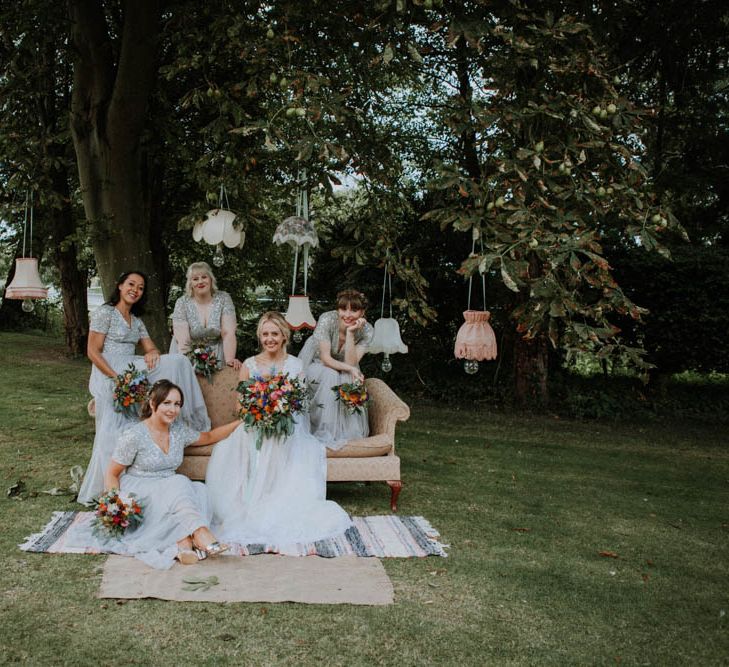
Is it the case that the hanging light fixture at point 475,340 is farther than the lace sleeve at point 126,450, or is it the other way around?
the hanging light fixture at point 475,340

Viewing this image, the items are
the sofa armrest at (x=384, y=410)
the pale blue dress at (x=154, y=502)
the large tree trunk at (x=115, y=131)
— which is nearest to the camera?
the pale blue dress at (x=154, y=502)

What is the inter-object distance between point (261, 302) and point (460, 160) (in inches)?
192

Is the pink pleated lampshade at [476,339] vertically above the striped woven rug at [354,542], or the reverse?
the pink pleated lampshade at [476,339]

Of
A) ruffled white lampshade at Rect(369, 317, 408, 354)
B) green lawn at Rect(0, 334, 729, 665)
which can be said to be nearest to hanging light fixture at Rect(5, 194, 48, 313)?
green lawn at Rect(0, 334, 729, 665)

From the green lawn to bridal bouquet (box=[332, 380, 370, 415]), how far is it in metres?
0.77

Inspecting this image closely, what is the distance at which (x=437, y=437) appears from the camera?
10.1m

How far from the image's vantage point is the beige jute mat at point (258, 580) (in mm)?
4258

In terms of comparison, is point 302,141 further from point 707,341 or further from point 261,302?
point 261,302

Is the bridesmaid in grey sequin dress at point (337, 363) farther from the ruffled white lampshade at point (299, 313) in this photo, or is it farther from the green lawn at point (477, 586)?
the green lawn at point (477, 586)

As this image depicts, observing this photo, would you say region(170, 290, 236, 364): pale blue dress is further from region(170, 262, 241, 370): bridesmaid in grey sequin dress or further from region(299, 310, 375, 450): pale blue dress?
region(299, 310, 375, 450): pale blue dress

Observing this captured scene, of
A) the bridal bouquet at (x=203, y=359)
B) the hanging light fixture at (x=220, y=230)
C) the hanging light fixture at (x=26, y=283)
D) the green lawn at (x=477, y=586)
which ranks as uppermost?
the hanging light fixture at (x=220, y=230)

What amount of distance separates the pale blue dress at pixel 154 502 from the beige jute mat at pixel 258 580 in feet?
0.41

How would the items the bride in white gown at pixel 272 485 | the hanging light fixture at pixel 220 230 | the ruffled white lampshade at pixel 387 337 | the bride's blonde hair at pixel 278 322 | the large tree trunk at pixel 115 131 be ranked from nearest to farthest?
1. the bride in white gown at pixel 272 485
2. the bride's blonde hair at pixel 278 322
3. the hanging light fixture at pixel 220 230
4. the ruffled white lampshade at pixel 387 337
5. the large tree trunk at pixel 115 131

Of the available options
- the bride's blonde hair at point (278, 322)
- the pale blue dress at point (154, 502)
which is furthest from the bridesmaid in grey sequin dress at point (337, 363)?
the pale blue dress at point (154, 502)
